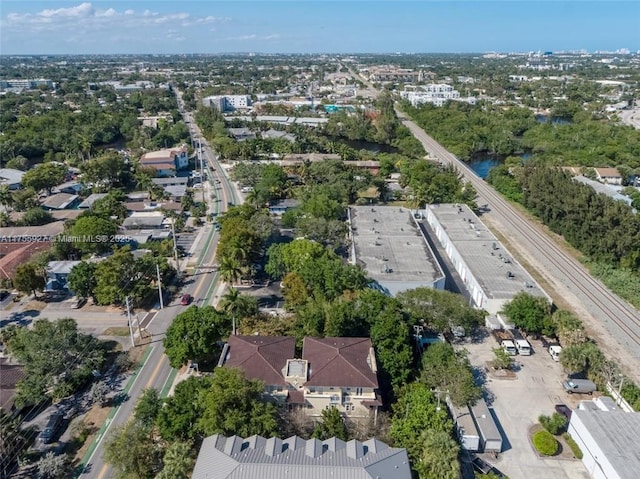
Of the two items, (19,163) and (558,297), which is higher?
(19,163)

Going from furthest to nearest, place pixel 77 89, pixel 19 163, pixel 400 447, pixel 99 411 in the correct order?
1. pixel 77 89
2. pixel 19 163
3. pixel 99 411
4. pixel 400 447

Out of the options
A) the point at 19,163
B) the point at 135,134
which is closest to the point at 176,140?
the point at 135,134

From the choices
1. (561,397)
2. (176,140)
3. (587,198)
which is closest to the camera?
(561,397)

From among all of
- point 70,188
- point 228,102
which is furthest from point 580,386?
point 228,102

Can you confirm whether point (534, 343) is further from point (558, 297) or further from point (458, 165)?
point (458, 165)

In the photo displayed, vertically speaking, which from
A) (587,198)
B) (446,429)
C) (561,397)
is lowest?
(561,397)

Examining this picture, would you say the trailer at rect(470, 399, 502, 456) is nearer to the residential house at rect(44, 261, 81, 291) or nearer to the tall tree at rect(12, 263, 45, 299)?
the residential house at rect(44, 261, 81, 291)

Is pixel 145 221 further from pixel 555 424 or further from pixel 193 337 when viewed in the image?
pixel 555 424

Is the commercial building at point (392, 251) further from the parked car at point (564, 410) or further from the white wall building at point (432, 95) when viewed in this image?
the white wall building at point (432, 95)
